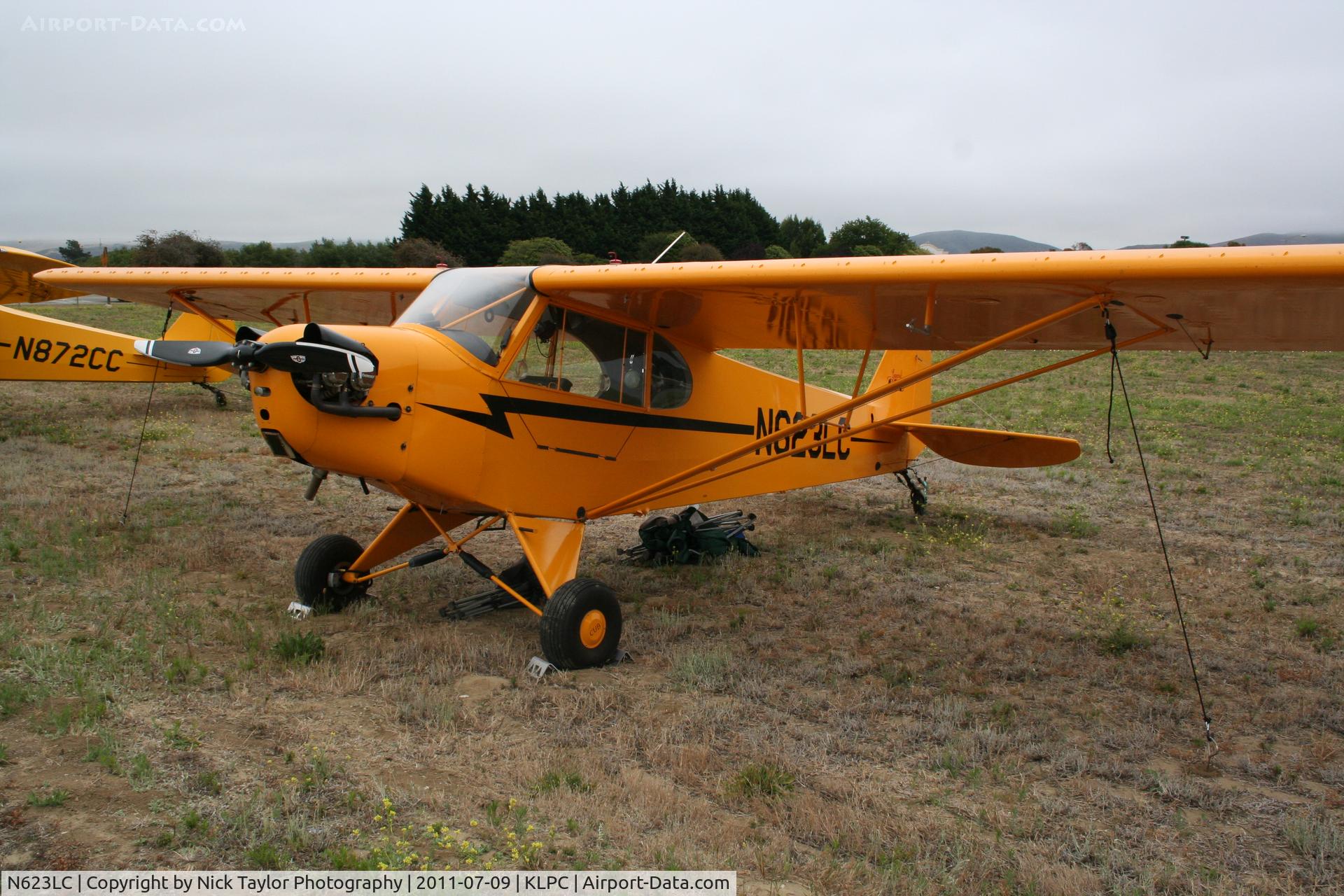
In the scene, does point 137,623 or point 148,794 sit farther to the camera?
point 137,623

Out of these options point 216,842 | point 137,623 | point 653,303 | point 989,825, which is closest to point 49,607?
point 137,623

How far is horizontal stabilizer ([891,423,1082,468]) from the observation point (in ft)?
26.0

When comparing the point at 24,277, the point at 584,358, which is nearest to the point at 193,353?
the point at 584,358

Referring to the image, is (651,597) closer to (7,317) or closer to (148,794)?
(148,794)

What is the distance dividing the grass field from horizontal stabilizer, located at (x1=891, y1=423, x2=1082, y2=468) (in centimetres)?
84

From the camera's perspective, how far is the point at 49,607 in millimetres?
5516

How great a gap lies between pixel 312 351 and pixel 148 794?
2.16 m

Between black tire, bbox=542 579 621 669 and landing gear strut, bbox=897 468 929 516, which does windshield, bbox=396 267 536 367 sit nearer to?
black tire, bbox=542 579 621 669

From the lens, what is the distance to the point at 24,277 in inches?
436

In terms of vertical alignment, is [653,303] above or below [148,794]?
above

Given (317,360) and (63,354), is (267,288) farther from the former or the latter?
(63,354)

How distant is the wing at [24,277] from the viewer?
9617mm

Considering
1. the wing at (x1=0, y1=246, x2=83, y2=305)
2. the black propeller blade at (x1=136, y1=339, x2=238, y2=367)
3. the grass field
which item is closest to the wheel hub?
the grass field

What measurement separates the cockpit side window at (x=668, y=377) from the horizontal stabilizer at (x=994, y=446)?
10.7 feet
